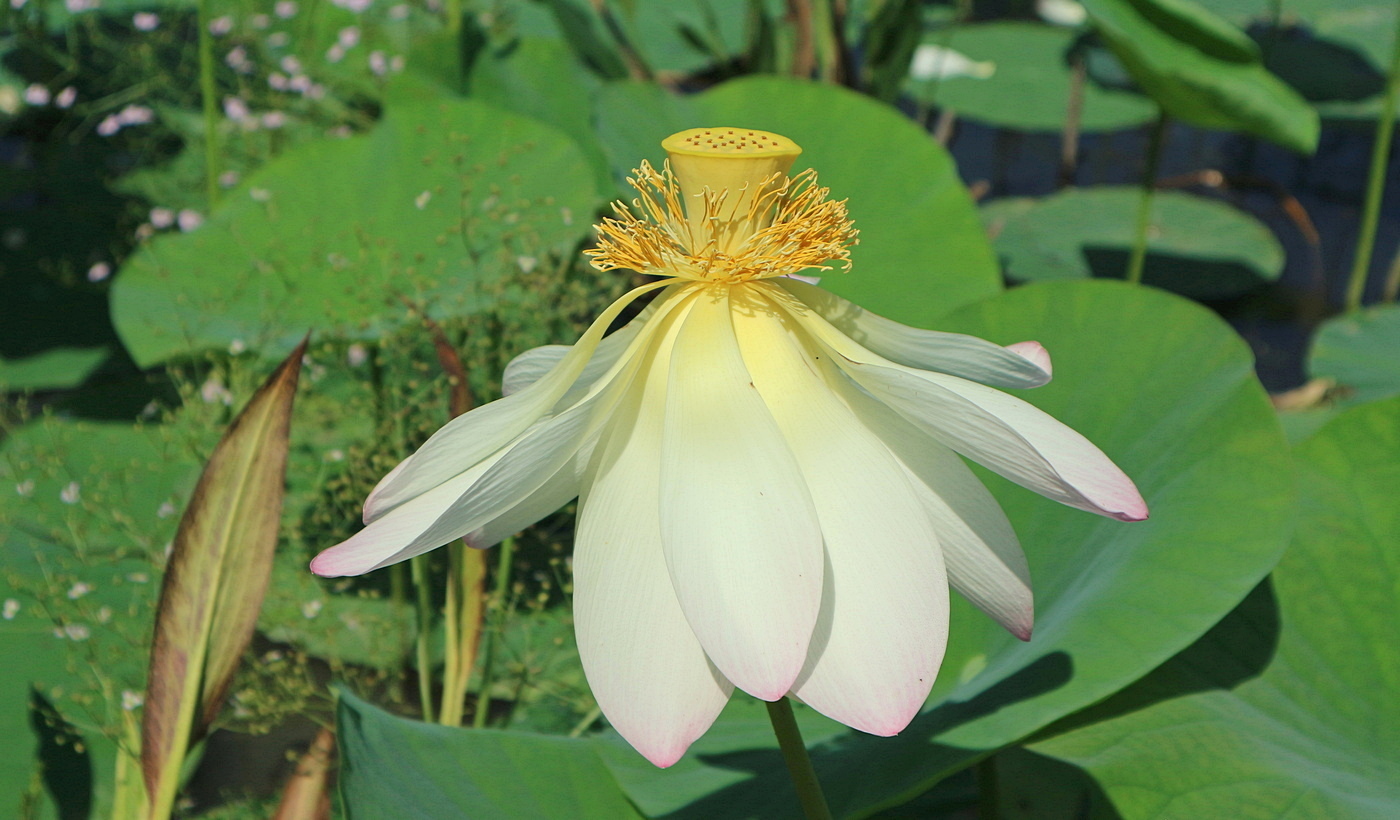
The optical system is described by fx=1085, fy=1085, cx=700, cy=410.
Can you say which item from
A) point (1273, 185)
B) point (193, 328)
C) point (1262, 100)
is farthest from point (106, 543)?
point (1273, 185)

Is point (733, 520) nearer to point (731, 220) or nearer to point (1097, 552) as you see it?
point (731, 220)

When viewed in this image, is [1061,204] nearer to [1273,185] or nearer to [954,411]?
[1273,185]

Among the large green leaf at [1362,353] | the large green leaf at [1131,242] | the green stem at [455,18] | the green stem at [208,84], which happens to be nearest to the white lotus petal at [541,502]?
the green stem at [208,84]

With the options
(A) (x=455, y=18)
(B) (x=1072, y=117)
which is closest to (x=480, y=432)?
(A) (x=455, y=18)

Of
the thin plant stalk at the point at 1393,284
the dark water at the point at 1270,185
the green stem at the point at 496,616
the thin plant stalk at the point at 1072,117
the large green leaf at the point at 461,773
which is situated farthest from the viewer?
the thin plant stalk at the point at 1072,117

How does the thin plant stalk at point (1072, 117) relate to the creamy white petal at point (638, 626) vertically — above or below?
below

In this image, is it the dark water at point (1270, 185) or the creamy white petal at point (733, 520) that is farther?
the dark water at point (1270, 185)

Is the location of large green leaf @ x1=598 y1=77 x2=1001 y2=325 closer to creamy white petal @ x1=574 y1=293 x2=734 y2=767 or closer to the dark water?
creamy white petal @ x1=574 y1=293 x2=734 y2=767

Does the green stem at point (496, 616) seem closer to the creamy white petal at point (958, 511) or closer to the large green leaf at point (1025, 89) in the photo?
the creamy white petal at point (958, 511)
